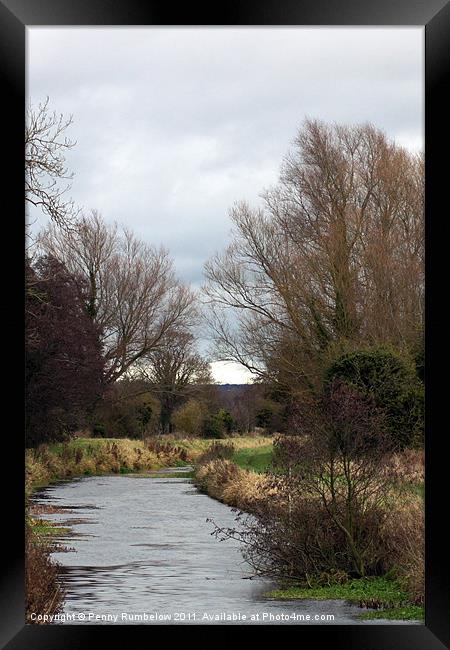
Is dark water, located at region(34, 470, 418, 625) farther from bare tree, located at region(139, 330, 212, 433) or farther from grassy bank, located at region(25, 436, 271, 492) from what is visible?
bare tree, located at region(139, 330, 212, 433)

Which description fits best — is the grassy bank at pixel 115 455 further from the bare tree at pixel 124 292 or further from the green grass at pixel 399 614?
the green grass at pixel 399 614

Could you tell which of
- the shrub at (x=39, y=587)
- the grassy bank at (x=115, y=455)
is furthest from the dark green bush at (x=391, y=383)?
the shrub at (x=39, y=587)

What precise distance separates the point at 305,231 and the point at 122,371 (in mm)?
3072

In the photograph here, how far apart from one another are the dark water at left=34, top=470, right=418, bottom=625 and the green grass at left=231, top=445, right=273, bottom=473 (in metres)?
0.76

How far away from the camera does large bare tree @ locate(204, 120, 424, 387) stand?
473 inches

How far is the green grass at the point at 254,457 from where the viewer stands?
37.8 feet

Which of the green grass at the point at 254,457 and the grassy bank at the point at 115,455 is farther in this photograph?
the grassy bank at the point at 115,455

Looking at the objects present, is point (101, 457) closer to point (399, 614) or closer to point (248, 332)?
point (248, 332)
